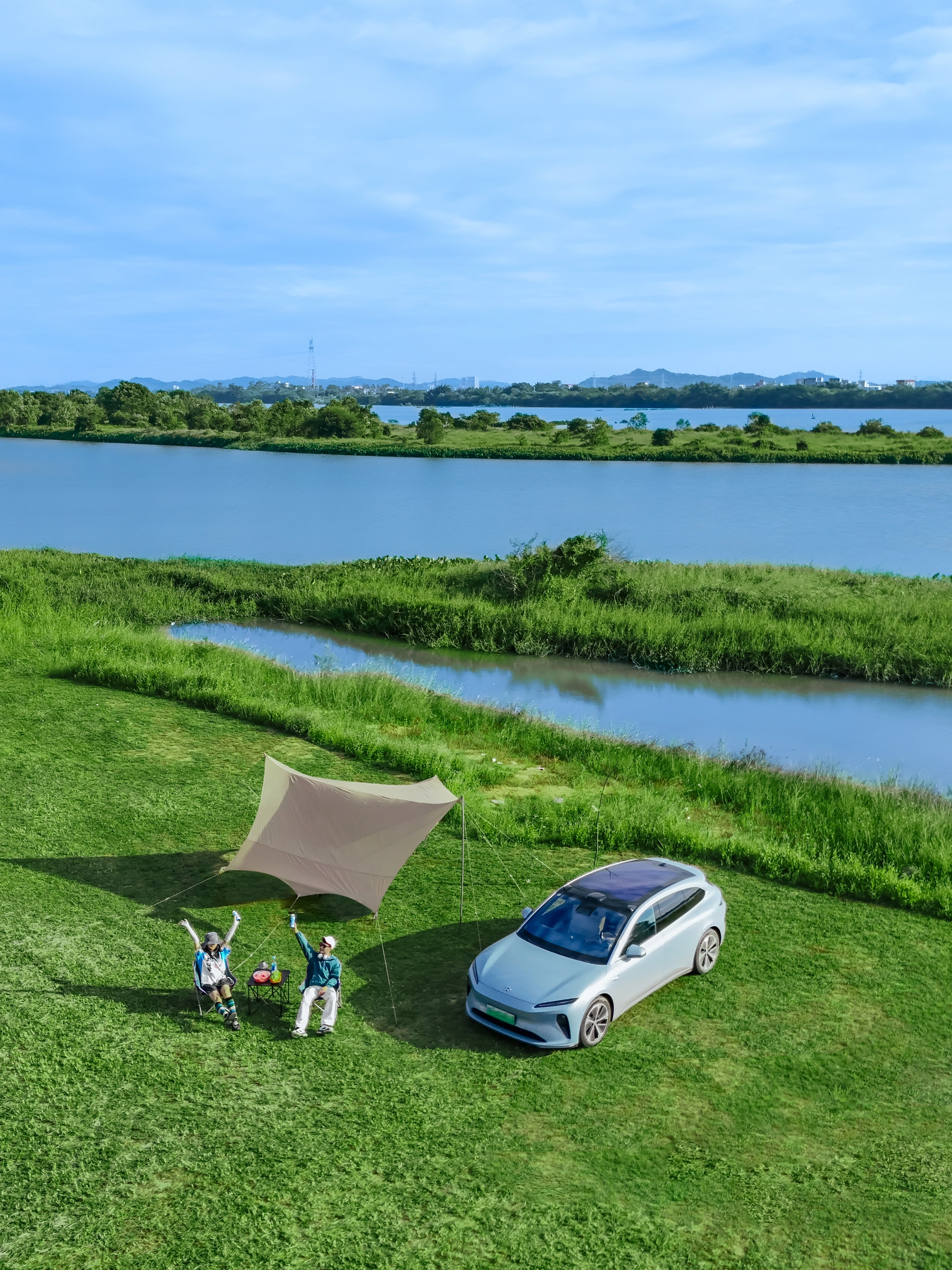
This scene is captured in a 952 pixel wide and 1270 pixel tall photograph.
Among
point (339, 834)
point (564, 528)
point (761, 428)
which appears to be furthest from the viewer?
point (761, 428)

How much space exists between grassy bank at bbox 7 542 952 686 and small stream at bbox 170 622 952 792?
81 centimetres

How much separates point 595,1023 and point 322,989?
338cm

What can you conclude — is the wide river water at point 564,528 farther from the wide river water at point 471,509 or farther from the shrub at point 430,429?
the shrub at point 430,429

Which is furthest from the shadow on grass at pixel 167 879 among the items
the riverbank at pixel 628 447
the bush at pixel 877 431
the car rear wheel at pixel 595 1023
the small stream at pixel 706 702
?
the bush at pixel 877 431

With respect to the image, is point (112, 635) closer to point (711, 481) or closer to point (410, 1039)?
point (410, 1039)

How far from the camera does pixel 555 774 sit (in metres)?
23.7

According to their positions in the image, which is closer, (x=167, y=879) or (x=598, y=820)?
(x=167, y=879)

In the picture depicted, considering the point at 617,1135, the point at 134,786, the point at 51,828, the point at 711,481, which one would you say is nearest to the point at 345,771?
the point at 134,786

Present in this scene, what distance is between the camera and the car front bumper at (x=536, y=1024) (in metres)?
12.0

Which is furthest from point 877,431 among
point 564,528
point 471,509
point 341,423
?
point 564,528

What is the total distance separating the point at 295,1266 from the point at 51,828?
480 inches

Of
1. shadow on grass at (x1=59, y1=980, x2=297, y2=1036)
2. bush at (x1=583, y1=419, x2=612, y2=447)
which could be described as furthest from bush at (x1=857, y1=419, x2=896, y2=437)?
shadow on grass at (x1=59, y1=980, x2=297, y2=1036)

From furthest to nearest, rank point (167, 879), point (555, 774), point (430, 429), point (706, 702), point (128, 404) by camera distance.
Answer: point (128, 404) → point (430, 429) → point (706, 702) → point (555, 774) → point (167, 879)

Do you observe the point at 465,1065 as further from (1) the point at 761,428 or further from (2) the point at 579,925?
(1) the point at 761,428
